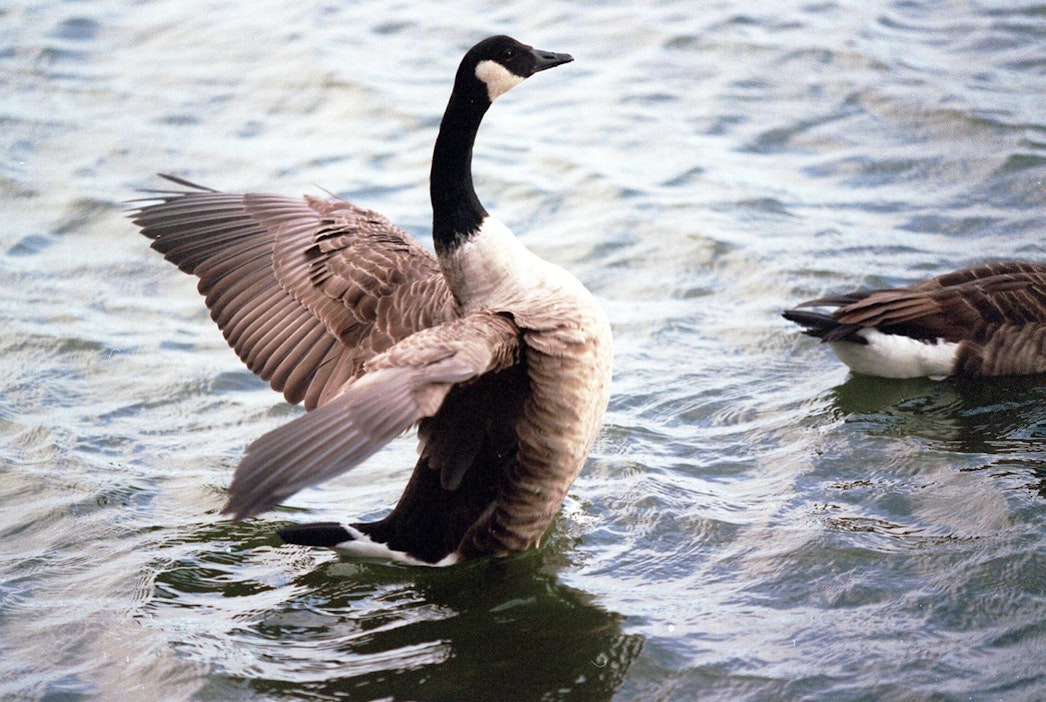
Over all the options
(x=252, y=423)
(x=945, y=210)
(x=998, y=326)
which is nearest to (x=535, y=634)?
(x=252, y=423)

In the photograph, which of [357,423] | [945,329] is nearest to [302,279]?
[357,423]

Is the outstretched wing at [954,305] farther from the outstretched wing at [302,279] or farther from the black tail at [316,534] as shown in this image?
the black tail at [316,534]

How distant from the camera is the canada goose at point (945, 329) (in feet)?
22.0

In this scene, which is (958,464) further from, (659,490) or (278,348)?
(278,348)

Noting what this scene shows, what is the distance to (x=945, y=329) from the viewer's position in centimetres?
678

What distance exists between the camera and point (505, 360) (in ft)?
15.3

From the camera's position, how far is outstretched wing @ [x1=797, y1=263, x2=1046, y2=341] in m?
6.76

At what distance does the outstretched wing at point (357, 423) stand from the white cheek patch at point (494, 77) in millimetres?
1378

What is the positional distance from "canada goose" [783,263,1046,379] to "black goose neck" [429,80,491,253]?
2.37 m

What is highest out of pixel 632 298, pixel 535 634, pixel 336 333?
pixel 336 333

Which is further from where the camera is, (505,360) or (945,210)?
(945,210)

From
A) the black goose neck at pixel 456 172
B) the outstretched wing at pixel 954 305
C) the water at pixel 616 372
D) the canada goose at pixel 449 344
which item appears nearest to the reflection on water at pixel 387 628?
the water at pixel 616 372

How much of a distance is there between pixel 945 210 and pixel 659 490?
3.99 metres

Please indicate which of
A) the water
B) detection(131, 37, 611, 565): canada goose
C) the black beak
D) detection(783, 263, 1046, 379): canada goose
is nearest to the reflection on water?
the water
